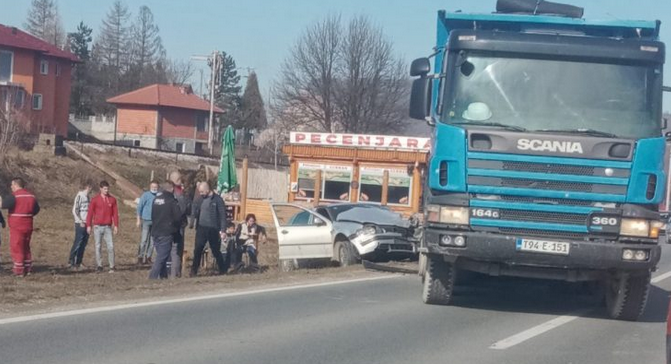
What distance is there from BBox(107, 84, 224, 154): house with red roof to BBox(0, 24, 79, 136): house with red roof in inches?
501

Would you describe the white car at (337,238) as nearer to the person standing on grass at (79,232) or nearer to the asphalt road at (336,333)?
the person standing on grass at (79,232)

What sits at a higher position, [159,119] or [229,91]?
[229,91]

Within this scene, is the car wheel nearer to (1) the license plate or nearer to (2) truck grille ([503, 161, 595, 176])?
(1) the license plate

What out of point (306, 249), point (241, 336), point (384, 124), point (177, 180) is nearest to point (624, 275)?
point (241, 336)

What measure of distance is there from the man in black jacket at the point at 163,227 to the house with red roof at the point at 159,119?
6154cm

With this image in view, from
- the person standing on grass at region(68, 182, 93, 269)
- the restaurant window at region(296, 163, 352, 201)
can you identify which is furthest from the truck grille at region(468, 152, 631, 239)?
the restaurant window at region(296, 163, 352, 201)

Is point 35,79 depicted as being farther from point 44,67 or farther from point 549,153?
point 549,153

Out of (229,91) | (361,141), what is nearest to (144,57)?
(229,91)

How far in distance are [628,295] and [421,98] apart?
→ 3.52 m

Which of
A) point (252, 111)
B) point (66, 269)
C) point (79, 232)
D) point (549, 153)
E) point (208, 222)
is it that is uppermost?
point (252, 111)

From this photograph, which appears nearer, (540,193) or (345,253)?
(540,193)

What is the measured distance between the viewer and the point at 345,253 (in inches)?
776

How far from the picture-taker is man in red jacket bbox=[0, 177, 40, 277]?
16438mm

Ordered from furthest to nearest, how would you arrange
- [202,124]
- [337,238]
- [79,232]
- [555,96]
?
[202,124], [337,238], [79,232], [555,96]
